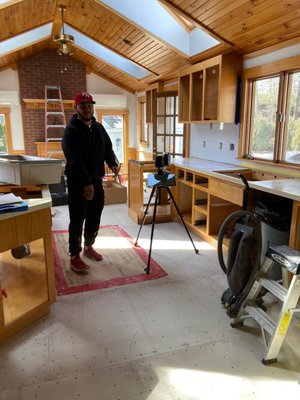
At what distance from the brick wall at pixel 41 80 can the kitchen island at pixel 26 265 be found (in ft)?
15.3

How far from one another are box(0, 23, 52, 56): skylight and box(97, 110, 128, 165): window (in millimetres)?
2277

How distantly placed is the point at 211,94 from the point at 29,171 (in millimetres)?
2528

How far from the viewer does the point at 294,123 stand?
121 inches

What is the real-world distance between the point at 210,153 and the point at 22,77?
4521 mm

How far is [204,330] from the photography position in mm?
2082

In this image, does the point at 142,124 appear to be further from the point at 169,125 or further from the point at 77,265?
the point at 77,265

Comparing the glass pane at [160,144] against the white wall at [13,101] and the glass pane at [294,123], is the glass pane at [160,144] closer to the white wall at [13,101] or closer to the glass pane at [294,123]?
the glass pane at [294,123]

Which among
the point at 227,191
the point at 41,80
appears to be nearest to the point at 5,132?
the point at 41,80

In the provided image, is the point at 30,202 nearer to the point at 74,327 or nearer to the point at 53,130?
the point at 74,327

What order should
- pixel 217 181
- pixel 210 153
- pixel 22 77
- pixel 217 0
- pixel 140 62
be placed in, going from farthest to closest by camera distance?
pixel 22 77 → pixel 140 62 → pixel 210 153 → pixel 217 181 → pixel 217 0

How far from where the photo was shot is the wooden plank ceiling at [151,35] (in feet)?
9.21

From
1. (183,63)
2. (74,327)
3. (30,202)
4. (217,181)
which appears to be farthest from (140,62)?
(74,327)

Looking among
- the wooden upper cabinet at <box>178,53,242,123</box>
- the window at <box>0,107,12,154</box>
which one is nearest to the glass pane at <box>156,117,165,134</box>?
the wooden upper cabinet at <box>178,53,242,123</box>

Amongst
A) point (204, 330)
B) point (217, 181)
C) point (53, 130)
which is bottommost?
point (204, 330)
